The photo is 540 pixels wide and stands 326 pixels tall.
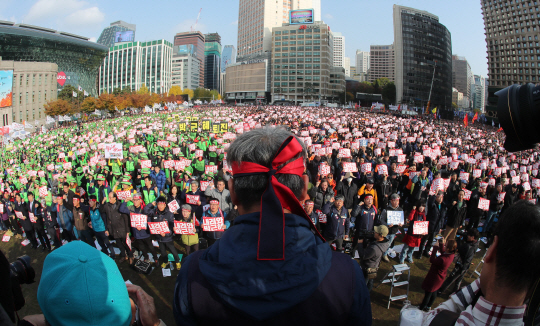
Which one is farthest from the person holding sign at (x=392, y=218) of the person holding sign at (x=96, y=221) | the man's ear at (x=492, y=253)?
the person holding sign at (x=96, y=221)

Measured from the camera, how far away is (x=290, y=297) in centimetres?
93

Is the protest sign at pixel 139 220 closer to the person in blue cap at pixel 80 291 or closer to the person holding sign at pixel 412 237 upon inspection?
the person in blue cap at pixel 80 291

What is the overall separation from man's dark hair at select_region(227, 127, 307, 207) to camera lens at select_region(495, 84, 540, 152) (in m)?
0.93

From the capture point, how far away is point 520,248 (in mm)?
1191

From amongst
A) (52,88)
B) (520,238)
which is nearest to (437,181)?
(520,238)

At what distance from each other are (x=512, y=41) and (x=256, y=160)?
105806 mm

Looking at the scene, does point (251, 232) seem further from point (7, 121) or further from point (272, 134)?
point (7, 121)

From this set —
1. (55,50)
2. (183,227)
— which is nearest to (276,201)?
(183,227)

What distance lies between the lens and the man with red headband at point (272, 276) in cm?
94

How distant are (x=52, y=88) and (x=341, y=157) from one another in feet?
208

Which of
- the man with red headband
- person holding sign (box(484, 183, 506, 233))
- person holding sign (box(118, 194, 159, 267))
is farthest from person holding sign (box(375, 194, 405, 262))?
the man with red headband

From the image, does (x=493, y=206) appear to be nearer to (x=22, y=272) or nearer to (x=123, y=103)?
(x=22, y=272)

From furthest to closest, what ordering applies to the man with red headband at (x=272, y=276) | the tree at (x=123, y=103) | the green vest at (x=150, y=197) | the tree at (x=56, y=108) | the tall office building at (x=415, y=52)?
the tall office building at (x=415, y=52), the tree at (x=123, y=103), the tree at (x=56, y=108), the green vest at (x=150, y=197), the man with red headband at (x=272, y=276)

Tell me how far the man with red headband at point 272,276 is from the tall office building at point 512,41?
94.9 meters
